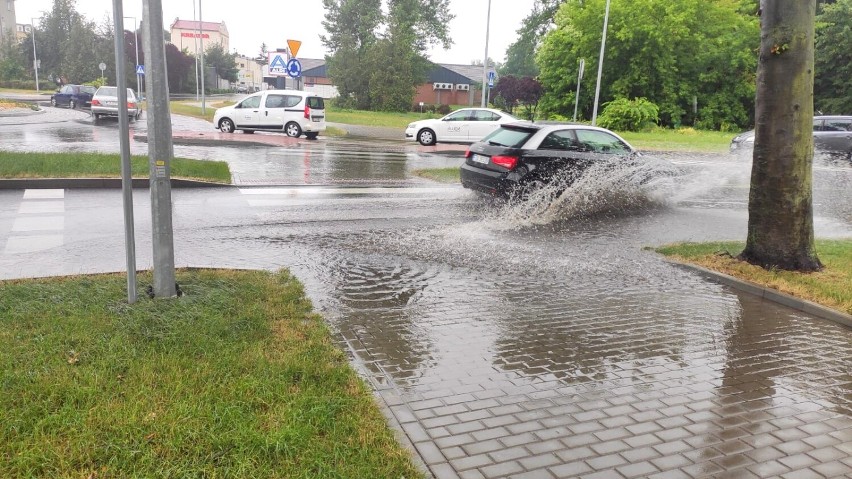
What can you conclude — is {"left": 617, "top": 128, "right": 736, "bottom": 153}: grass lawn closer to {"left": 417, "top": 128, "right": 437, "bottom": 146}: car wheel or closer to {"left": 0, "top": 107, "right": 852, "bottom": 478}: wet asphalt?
{"left": 417, "top": 128, "right": 437, "bottom": 146}: car wheel

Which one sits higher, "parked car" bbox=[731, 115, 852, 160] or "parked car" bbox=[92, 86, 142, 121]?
"parked car" bbox=[92, 86, 142, 121]

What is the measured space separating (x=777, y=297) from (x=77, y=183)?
36.4 feet

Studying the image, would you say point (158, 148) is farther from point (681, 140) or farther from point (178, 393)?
point (681, 140)

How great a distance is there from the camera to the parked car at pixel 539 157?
464 inches

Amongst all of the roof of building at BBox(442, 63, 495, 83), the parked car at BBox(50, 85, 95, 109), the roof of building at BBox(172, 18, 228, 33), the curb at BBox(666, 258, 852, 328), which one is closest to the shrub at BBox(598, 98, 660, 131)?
the curb at BBox(666, 258, 852, 328)

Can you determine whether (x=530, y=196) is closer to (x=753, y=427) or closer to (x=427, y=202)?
(x=427, y=202)

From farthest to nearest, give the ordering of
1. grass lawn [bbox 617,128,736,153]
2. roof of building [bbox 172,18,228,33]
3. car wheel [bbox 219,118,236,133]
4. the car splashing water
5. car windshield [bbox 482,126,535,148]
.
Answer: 1. roof of building [bbox 172,18,228,33]
2. grass lawn [bbox 617,128,736,153]
3. car wheel [bbox 219,118,236,133]
4. car windshield [bbox 482,126,535,148]
5. the car splashing water

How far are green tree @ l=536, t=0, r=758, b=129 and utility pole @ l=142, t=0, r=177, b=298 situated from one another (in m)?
36.6

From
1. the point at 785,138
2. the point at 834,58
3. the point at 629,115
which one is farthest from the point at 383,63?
the point at 785,138

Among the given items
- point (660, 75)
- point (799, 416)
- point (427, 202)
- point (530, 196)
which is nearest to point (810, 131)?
point (799, 416)

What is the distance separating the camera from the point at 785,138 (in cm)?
733

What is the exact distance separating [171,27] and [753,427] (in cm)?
13904

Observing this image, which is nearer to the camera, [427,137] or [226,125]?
[427,137]

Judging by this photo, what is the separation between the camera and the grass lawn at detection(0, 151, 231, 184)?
485 inches
